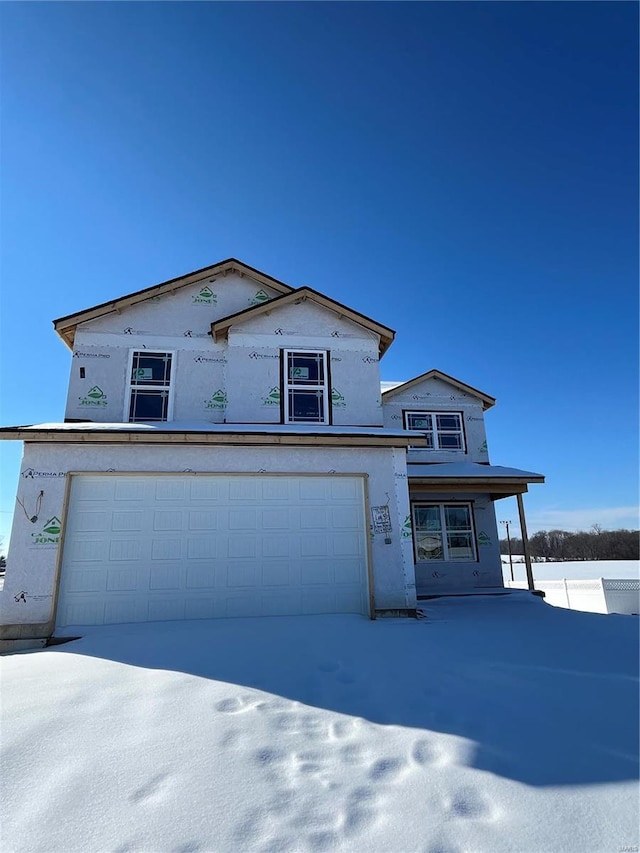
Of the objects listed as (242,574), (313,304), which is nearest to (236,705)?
(242,574)

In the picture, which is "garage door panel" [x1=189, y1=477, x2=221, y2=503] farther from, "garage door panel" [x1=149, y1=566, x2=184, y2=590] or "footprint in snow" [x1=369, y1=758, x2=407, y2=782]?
"footprint in snow" [x1=369, y1=758, x2=407, y2=782]

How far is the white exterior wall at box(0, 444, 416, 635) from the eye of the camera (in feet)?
23.9

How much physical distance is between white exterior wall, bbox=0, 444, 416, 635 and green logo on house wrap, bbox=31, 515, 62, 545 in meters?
0.02

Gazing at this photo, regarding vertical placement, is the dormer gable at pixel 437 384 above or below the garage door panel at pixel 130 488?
above

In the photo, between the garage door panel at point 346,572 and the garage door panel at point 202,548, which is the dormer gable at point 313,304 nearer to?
the garage door panel at point 202,548

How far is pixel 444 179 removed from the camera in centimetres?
1132

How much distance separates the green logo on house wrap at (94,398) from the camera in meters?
10.1

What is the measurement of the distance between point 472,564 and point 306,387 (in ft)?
27.4

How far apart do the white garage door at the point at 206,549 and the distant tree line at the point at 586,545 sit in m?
51.5

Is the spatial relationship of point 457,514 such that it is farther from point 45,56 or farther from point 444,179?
point 45,56

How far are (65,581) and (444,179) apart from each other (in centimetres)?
1234

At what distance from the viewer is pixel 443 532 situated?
571 inches

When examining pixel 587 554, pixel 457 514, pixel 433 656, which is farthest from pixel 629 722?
pixel 587 554

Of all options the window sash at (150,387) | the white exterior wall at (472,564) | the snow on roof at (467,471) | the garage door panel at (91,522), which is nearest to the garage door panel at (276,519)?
the garage door panel at (91,522)
